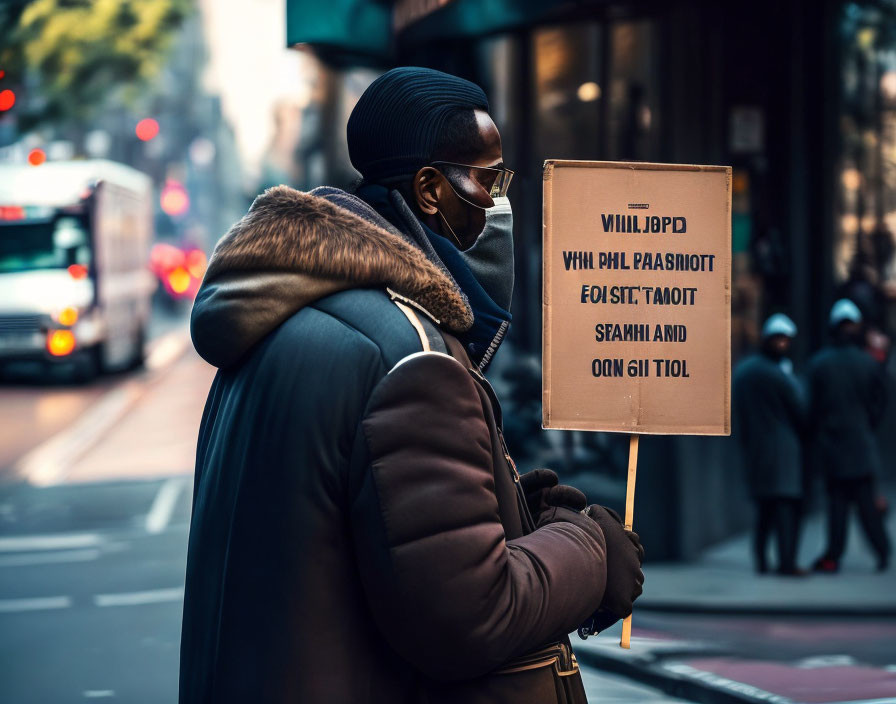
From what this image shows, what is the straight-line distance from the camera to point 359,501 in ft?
6.31

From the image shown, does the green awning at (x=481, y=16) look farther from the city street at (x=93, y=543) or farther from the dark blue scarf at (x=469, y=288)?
the dark blue scarf at (x=469, y=288)

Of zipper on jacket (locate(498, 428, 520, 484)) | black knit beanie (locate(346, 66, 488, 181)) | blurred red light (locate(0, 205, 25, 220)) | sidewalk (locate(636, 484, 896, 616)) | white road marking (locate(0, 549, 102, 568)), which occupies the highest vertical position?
blurred red light (locate(0, 205, 25, 220))

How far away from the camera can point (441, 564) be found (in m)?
1.90

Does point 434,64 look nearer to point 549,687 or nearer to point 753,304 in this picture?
point 753,304

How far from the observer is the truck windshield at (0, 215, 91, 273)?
21.5 metres

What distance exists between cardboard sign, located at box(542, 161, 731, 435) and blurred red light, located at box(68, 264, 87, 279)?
20.0 m

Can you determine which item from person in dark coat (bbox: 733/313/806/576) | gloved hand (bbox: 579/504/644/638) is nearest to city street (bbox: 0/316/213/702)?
person in dark coat (bbox: 733/313/806/576)

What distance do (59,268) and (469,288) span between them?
67.1 feet

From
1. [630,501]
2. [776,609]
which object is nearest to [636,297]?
[630,501]

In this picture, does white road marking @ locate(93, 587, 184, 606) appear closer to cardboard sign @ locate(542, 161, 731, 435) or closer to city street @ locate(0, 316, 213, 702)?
city street @ locate(0, 316, 213, 702)

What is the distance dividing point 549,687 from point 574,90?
34.1 feet

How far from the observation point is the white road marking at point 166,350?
27.1m

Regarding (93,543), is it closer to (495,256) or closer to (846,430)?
(846,430)

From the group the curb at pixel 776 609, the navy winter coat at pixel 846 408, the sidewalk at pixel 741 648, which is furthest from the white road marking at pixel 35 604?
the navy winter coat at pixel 846 408
